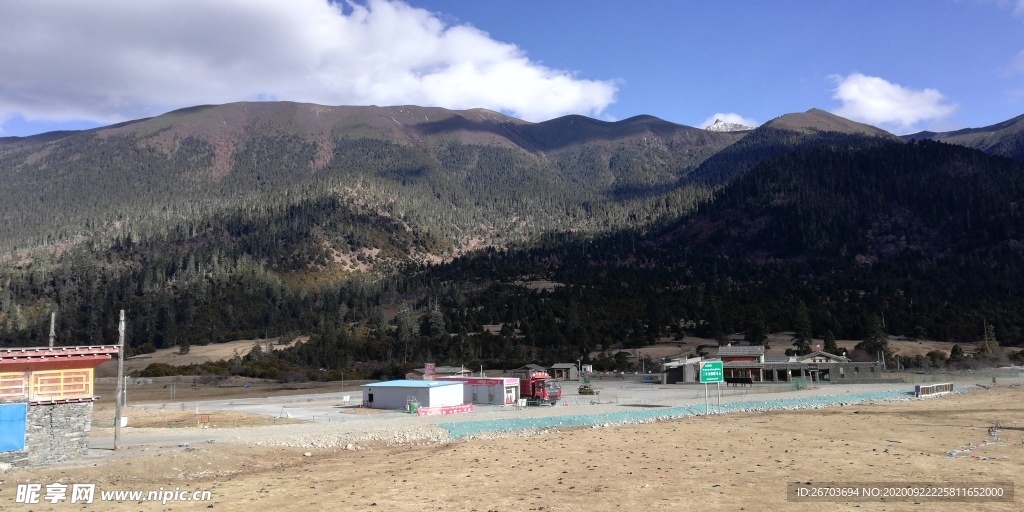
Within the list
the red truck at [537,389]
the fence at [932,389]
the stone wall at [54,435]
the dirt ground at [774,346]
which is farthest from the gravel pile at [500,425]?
the dirt ground at [774,346]

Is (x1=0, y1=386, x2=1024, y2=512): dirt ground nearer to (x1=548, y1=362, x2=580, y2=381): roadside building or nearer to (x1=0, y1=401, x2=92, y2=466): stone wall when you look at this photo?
(x1=0, y1=401, x2=92, y2=466): stone wall

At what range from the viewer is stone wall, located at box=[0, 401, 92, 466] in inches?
1088

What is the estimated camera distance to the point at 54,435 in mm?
28359

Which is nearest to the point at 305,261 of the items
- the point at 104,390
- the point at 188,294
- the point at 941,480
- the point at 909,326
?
the point at 188,294

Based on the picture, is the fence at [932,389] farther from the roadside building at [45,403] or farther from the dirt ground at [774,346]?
the roadside building at [45,403]

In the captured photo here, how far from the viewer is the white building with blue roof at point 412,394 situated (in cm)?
5578

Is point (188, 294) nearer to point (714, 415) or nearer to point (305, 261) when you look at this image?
point (305, 261)

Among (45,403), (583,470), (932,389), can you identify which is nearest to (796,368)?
(932,389)

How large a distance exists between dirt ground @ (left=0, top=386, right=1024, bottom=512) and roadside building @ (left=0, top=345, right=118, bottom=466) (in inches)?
52.4

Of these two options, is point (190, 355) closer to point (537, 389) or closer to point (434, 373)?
point (434, 373)

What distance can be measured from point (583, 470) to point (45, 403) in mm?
21307

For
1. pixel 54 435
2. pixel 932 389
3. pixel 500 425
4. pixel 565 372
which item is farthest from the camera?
pixel 565 372

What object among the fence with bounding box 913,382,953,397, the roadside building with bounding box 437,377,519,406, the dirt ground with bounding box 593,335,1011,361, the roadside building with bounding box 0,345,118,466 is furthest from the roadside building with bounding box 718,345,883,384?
the roadside building with bounding box 0,345,118,466

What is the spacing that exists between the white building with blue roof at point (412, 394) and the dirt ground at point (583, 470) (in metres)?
18.5
